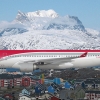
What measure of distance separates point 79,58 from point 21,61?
40.6 feet

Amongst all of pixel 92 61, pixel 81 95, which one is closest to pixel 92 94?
pixel 81 95

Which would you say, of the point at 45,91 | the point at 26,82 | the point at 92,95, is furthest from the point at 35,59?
the point at 26,82

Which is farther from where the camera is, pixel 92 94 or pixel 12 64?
pixel 92 94

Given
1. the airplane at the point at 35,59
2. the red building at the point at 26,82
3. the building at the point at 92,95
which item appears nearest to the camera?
the airplane at the point at 35,59

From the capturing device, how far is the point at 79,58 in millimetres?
70562

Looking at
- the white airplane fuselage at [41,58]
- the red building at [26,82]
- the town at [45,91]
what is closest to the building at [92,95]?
the town at [45,91]

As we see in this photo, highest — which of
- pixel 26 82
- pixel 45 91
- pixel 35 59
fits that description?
pixel 35 59

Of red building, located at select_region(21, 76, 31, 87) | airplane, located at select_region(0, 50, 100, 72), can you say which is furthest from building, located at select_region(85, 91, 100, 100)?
red building, located at select_region(21, 76, 31, 87)

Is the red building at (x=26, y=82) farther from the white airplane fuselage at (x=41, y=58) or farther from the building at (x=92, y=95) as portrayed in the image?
the white airplane fuselage at (x=41, y=58)

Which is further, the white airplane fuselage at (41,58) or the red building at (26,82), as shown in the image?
the red building at (26,82)

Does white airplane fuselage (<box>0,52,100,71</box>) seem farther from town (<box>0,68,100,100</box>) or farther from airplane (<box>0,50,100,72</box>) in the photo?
town (<box>0,68,100,100</box>)

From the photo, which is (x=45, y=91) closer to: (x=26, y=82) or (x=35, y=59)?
(x=35, y=59)

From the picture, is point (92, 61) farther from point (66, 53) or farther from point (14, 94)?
point (14, 94)

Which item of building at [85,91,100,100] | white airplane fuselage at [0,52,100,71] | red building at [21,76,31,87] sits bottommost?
building at [85,91,100,100]
